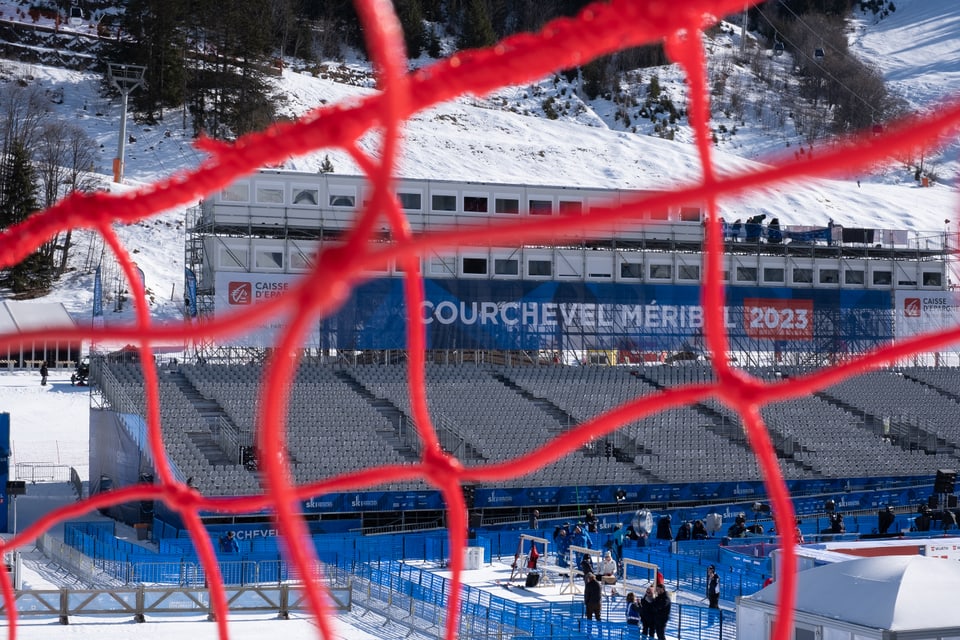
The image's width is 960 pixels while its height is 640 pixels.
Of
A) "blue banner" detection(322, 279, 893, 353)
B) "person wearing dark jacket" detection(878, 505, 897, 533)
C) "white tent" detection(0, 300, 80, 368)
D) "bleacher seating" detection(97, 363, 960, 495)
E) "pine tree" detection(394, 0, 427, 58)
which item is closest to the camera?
"person wearing dark jacket" detection(878, 505, 897, 533)

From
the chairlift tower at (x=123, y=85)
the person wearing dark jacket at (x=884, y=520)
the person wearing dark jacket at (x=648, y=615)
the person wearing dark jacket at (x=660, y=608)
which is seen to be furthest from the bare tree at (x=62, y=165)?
the person wearing dark jacket at (x=660, y=608)

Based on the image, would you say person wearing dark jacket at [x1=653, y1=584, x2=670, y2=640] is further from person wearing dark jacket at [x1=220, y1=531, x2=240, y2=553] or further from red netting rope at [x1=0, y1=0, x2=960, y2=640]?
red netting rope at [x1=0, y1=0, x2=960, y2=640]

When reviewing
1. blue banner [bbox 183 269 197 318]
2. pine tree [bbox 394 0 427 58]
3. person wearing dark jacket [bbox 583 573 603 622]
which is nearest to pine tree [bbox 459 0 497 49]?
pine tree [bbox 394 0 427 58]

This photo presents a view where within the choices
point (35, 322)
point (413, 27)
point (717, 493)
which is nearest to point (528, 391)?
point (717, 493)

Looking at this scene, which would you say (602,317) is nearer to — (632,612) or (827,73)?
(632,612)

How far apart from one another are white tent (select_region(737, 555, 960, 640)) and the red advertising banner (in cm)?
2718

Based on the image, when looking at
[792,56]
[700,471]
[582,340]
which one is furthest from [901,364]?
[792,56]

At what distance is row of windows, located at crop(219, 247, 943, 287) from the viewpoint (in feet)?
125

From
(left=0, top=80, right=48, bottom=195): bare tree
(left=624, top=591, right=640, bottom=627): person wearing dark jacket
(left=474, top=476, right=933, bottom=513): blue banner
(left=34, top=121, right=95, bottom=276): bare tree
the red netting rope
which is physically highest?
(left=0, top=80, right=48, bottom=195): bare tree

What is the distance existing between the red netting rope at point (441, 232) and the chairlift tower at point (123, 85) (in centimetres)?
5963

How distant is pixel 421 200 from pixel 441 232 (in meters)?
38.9

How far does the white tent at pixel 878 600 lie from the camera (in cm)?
1370

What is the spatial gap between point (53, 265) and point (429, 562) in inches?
1369

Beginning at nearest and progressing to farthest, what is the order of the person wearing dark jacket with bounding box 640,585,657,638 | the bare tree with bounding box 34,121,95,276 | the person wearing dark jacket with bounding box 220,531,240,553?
the person wearing dark jacket with bounding box 640,585,657,638, the person wearing dark jacket with bounding box 220,531,240,553, the bare tree with bounding box 34,121,95,276
